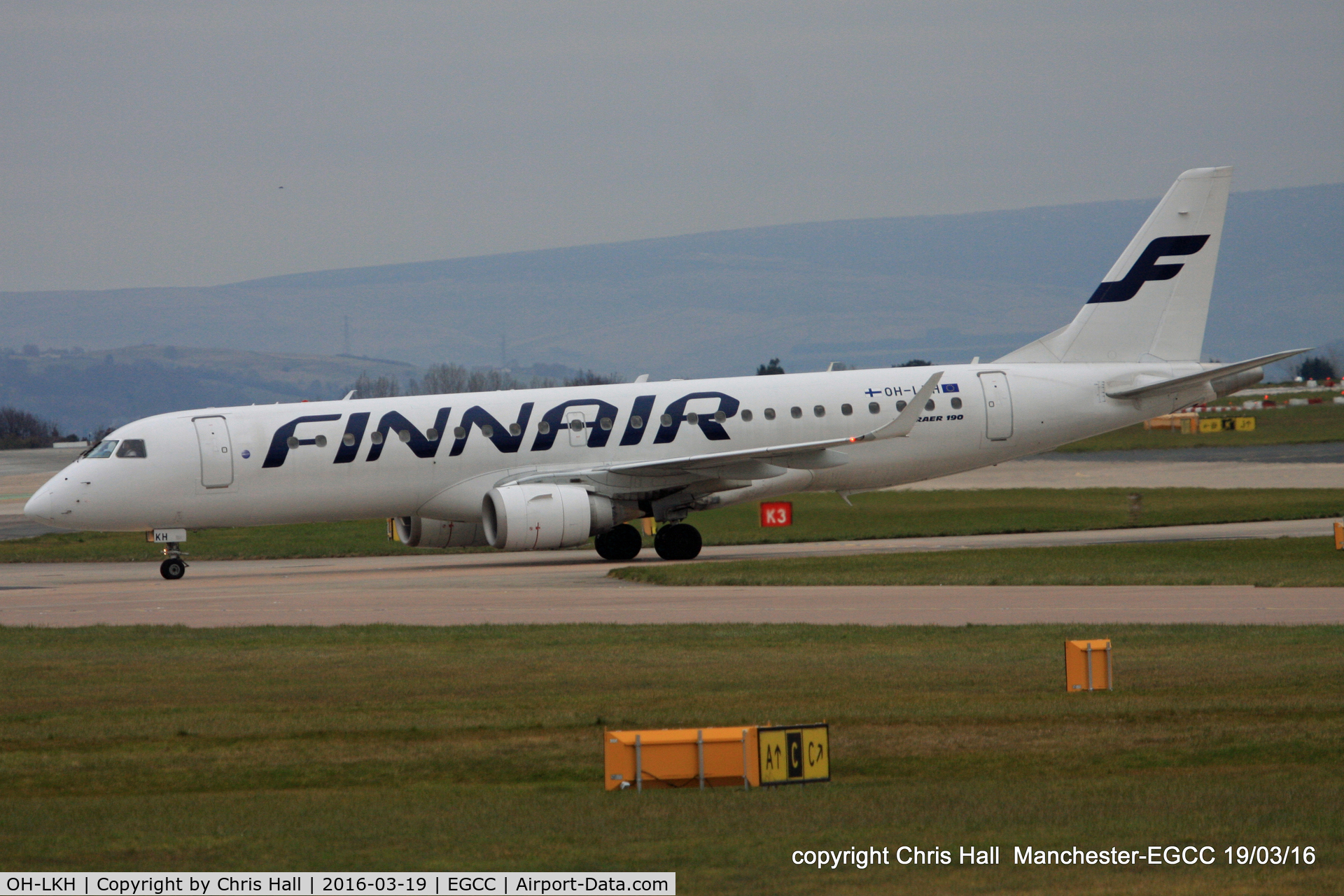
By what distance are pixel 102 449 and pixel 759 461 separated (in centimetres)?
1300

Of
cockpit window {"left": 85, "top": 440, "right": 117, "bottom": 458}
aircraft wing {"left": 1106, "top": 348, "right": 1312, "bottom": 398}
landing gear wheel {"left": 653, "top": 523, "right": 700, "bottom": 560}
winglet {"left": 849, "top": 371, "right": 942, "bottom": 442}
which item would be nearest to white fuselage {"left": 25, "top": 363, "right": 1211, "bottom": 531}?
cockpit window {"left": 85, "top": 440, "right": 117, "bottom": 458}

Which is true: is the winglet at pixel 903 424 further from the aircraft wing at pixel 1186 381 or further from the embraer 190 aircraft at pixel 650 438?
the aircraft wing at pixel 1186 381

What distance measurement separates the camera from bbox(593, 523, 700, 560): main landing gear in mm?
32500

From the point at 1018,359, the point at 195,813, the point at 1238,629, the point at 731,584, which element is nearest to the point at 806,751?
the point at 195,813

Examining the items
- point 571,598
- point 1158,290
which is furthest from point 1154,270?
point 571,598

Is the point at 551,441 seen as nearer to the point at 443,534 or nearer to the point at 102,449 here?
the point at 443,534

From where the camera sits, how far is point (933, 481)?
55.3 meters

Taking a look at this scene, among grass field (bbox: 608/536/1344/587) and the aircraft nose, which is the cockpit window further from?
grass field (bbox: 608/536/1344/587)

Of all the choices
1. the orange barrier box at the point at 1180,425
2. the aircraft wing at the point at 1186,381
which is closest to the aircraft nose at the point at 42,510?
the aircraft wing at the point at 1186,381

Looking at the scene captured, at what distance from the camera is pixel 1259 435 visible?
253 ft

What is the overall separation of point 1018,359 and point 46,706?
2574cm

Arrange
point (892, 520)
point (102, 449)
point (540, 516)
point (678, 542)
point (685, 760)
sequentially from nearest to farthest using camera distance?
point (685, 760), point (540, 516), point (102, 449), point (678, 542), point (892, 520)

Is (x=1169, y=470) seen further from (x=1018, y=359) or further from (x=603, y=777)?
(x=603, y=777)

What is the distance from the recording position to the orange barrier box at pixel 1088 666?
1435cm
